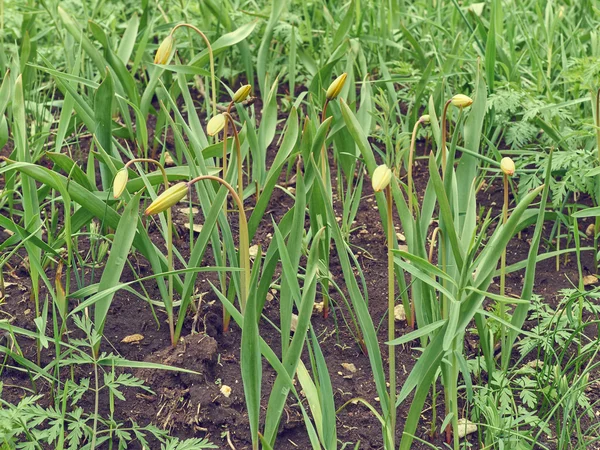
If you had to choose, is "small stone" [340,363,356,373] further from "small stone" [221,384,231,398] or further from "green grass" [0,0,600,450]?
"small stone" [221,384,231,398]

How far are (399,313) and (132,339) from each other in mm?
742

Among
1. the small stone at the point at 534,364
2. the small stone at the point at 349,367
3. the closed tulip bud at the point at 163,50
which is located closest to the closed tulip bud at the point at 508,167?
the small stone at the point at 534,364

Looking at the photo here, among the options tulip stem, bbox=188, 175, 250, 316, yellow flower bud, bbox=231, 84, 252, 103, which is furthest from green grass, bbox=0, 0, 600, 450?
yellow flower bud, bbox=231, 84, 252, 103

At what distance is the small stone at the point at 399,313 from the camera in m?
2.36

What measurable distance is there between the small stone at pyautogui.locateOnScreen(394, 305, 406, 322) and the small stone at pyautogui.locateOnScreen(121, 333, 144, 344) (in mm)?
701

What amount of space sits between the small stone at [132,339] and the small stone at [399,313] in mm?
701

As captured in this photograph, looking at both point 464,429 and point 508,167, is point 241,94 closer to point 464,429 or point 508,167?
point 508,167

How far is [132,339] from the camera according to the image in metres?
2.21

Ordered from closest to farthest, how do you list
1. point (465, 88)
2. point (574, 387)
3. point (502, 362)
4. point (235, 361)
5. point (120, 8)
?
point (574, 387)
point (502, 362)
point (235, 361)
point (465, 88)
point (120, 8)

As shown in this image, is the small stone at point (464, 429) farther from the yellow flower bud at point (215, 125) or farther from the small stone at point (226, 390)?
the yellow flower bud at point (215, 125)

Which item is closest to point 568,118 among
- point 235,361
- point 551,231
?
point 551,231

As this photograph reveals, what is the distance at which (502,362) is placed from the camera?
2.05 meters

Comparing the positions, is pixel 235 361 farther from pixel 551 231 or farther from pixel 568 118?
pixel 568 118

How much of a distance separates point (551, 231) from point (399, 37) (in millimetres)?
1167
